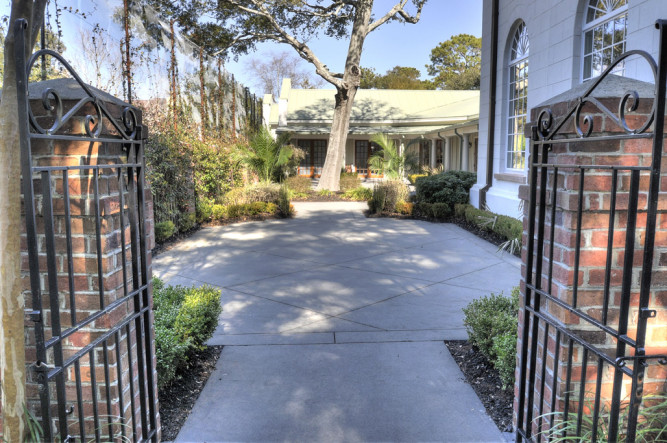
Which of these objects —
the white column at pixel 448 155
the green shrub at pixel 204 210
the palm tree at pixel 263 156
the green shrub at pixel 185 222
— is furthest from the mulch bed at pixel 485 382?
the white column at pixel 448 155

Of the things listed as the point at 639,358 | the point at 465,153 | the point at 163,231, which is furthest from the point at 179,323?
the point at 465,153

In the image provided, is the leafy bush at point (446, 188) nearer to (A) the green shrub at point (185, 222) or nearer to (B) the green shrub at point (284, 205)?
(B) the green shrub at point (284, 205)

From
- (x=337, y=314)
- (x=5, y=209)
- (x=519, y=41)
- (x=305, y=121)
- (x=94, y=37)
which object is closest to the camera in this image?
(x=5, y=209)

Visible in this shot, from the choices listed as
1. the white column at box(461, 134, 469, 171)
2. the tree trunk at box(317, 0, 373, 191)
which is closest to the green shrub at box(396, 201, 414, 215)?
the tree trunk at box(317, 0, 373, 191)

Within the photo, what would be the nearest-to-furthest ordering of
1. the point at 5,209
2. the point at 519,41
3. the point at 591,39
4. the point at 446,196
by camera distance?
the point at 5,209 → the point at 591,39 → the point at 519,41 → the point at 446,196

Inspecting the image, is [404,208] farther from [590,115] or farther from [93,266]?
[93,266]

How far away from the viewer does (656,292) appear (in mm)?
2250

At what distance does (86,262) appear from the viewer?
7.35 feet

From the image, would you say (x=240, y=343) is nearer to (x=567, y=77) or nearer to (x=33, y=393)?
(x=33, y=393)

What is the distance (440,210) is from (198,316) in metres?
9.88

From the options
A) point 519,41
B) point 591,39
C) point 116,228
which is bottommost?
point 116,228

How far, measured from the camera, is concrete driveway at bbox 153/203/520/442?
3156 mm

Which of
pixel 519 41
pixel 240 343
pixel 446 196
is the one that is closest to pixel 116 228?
pixel 240 343

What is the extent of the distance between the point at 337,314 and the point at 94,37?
5.72 meters
